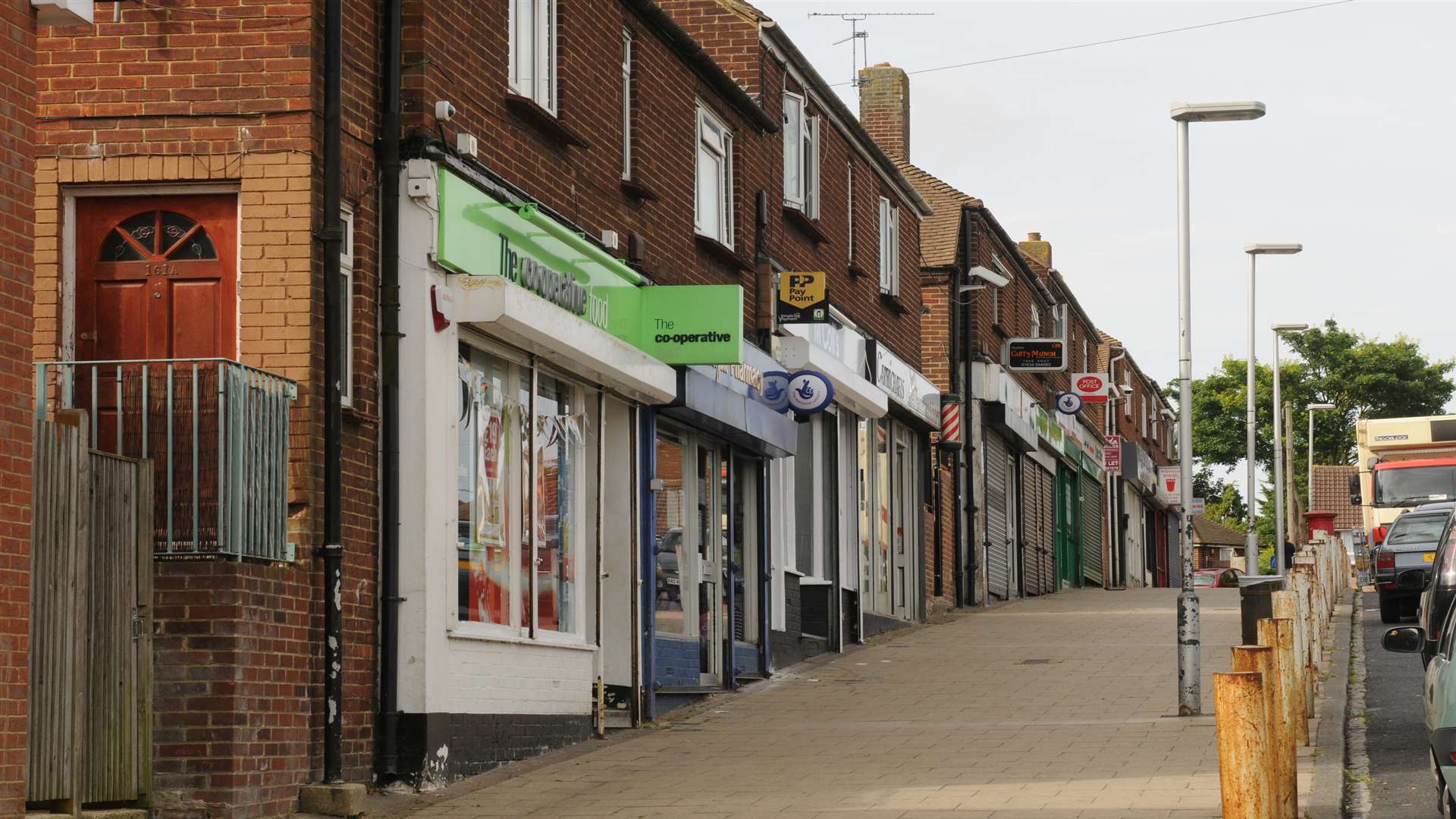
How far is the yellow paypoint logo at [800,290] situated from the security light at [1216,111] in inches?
181

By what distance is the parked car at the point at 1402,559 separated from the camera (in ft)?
84.6

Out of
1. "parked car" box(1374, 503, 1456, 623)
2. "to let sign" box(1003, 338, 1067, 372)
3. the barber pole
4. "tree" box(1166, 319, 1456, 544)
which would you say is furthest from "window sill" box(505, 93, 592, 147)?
A: "tree" box(1166, 319, 1456, 544)

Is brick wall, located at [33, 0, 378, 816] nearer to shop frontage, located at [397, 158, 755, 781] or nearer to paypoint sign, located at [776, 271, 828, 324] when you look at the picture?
shop frontage, located at [397, 158, 755, 781]

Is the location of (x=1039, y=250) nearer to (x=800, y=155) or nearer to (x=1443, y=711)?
(x=800, y=155)

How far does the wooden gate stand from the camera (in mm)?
9547

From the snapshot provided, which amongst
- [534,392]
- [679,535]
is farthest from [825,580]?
[534,392]

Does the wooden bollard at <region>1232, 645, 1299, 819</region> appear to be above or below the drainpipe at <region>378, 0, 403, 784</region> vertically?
below

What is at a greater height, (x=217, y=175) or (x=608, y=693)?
(x=217, y=175)

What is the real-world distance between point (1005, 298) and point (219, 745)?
27255mm

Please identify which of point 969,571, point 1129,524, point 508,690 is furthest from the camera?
point 1129,524

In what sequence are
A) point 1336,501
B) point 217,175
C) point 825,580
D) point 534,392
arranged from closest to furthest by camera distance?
point 217,175, point 534,392, point 825,580, point 1336,501

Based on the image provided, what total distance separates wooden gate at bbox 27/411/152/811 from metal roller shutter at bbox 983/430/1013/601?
79.5 ft

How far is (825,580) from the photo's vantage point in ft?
75.8

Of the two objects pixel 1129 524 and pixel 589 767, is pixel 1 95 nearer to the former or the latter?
pixel 589 767
